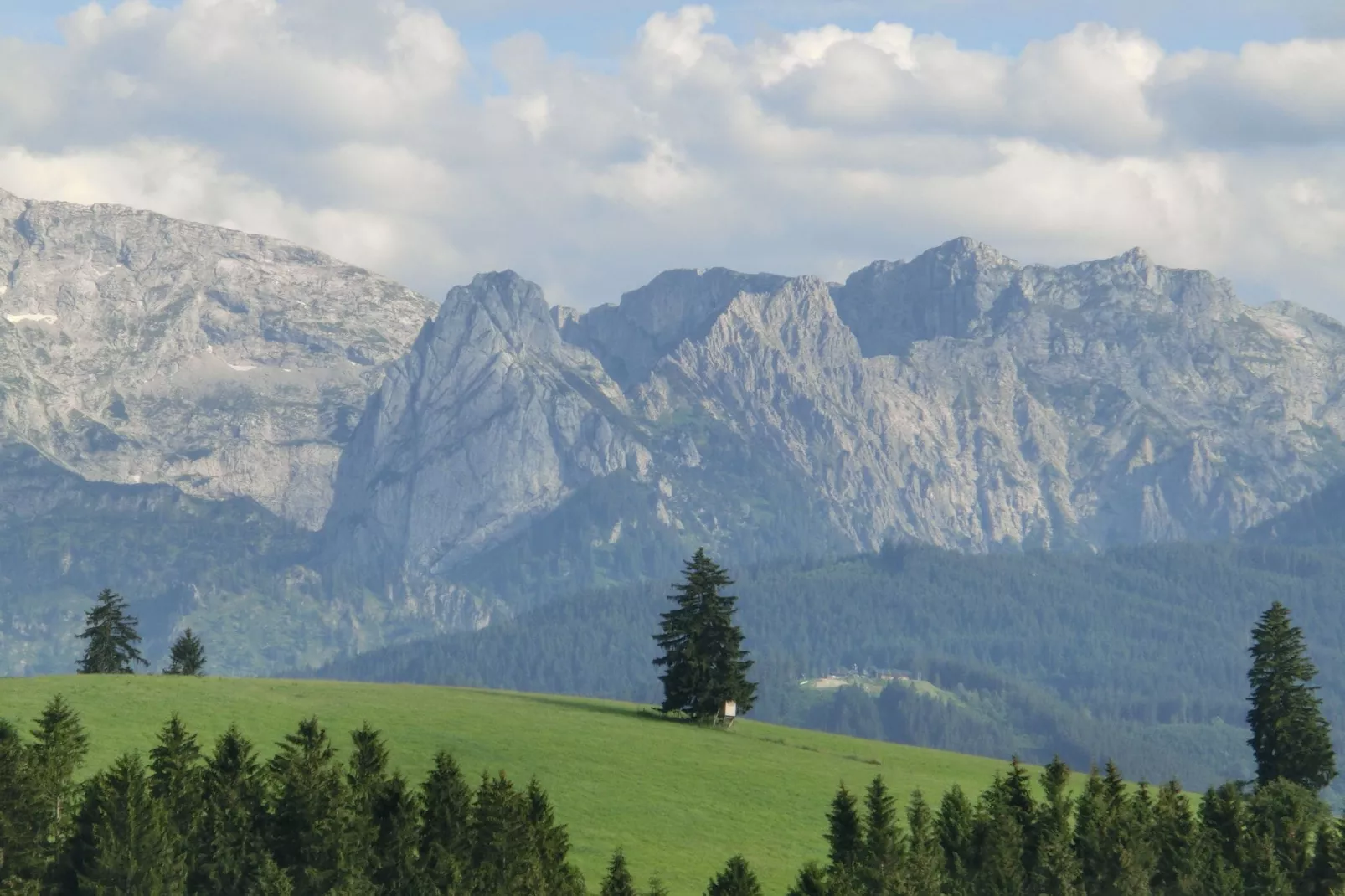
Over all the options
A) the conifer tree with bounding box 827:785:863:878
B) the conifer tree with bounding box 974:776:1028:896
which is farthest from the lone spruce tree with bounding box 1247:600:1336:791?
the conifer tree with bounding box 827:785:863:878

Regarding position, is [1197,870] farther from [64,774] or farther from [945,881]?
[64,774]

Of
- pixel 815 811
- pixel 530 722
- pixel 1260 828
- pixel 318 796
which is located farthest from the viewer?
pixel 530 722

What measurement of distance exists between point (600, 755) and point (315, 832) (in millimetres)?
46186

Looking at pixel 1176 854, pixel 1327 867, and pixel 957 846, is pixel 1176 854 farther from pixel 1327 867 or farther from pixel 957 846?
pixel 957 846

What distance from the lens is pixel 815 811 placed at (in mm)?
132250

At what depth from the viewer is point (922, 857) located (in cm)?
9969

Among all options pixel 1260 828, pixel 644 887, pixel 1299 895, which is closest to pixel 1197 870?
pixel 1299 895

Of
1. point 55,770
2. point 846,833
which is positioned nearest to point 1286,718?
point 846,833

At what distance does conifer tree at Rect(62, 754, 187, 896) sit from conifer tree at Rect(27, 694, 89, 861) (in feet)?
6.94

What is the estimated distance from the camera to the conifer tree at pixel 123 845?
91.0 metres

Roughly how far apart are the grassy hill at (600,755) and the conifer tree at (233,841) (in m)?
17.1

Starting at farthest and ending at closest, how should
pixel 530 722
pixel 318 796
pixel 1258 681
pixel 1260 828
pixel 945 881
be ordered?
pixel 1258 681, pixel 530 722, pixel 1260 828, pixel 945 881, pixel 318 796

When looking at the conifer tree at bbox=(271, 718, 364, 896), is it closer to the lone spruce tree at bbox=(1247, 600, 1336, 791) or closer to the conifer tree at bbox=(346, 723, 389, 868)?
the conifer tree at bbox=(346, 723, 389, 868)

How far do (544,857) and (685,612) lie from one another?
66.1m
